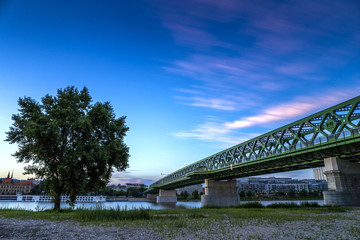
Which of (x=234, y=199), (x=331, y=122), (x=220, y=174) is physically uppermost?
(x=331, y=122)

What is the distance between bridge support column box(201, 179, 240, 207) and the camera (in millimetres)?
66500

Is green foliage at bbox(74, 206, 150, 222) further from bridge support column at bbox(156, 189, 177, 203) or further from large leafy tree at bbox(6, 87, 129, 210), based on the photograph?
bridge support column at bbox(156, 189, 177, 203)

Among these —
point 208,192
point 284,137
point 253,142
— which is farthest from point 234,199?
point 284,137

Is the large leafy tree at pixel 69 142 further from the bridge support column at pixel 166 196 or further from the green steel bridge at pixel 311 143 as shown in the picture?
the bridge support column at pixel 166 196

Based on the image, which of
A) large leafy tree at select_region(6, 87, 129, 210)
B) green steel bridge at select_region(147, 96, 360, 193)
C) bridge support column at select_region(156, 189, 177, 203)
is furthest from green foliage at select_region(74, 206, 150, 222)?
bridge support column at select_region(156, 189, 177, 203)

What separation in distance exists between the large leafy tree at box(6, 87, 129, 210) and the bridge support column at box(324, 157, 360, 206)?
32829 mm

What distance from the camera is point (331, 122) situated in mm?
38344

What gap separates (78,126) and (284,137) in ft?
144

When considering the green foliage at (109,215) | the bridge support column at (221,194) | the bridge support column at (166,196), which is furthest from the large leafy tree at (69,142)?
the bridge support column at (166,196)

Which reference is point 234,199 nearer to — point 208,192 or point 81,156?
point 208,192

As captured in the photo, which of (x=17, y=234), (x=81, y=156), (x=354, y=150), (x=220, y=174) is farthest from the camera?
(x=220, y=174)

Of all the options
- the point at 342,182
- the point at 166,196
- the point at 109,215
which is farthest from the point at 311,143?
the point at 166,196

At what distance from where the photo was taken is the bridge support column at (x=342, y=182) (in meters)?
34.6

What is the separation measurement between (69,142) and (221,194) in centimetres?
5579
